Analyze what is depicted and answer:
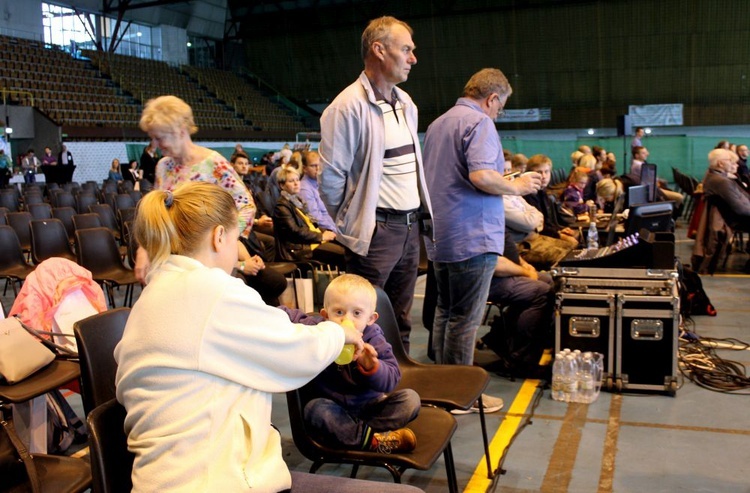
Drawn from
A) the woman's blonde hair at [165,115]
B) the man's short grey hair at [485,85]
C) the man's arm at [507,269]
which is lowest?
the man's arm at [507,269]

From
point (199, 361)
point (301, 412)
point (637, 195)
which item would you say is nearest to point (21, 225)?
point (637, 195)

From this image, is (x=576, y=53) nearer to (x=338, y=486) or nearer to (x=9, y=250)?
(x=9, y=250)

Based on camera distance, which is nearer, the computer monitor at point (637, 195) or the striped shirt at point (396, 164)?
the striped shirt at point (396, 164)

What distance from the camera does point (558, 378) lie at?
400 centimetres

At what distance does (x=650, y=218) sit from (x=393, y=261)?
269cm

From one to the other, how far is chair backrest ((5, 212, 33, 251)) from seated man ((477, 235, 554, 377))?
16.1 feet

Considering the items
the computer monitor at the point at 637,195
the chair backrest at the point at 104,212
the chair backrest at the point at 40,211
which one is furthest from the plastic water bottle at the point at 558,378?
the chair backrest at the point at 40,211

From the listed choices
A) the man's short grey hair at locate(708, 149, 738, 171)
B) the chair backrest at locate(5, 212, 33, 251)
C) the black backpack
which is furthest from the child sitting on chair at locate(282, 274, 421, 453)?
the man's short grey hair at locate(708, 149, 738, 171)

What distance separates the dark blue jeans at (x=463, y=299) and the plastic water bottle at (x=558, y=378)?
0.63 m

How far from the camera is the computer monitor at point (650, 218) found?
518 centimetres

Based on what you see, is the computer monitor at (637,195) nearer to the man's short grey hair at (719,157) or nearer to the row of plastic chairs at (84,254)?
the man's short grey hair at (719,157)

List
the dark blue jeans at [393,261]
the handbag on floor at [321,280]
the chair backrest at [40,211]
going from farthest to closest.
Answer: the chair backrest at [40,211] < the handbag on floor at [321,280] < the dark blue jeans at [393,261]

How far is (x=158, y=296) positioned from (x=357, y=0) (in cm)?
2432

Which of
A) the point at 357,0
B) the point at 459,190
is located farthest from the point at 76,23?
the point at 459,190
